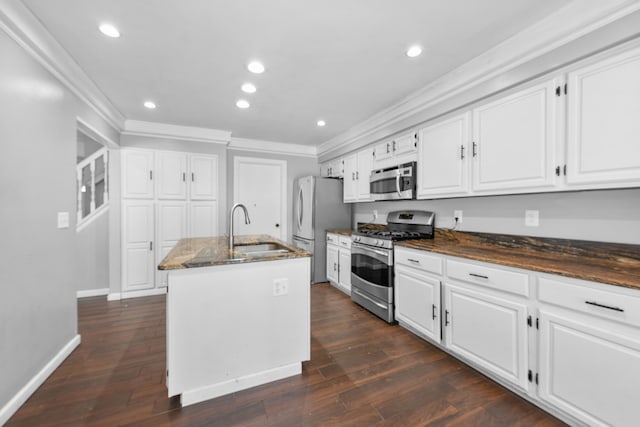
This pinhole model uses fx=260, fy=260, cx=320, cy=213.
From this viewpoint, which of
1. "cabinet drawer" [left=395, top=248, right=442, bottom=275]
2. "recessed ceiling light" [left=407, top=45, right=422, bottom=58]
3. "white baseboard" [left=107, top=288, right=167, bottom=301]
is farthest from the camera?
"white baseboard" [left=107, top=288, right=167, bottom=301]

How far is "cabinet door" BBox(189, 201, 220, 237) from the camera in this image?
4.00m

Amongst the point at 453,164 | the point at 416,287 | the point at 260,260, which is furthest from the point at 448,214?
the point at 260,260

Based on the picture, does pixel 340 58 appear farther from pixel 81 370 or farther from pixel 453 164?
pixel 81 370

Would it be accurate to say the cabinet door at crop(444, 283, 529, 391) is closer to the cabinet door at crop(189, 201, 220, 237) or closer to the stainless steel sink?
the stainless steel sink

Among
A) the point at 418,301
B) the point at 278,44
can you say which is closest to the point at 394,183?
the point at 418,301

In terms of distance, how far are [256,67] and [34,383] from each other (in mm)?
2842

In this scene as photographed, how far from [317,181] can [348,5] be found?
2827 millimetres

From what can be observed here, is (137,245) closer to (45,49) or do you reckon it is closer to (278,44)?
(45,49)

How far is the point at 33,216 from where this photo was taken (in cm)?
179

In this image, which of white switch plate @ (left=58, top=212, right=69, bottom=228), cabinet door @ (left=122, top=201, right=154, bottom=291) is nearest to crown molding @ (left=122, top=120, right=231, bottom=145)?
cabinet door @ (left=122, top=201, right=154, bottom=291)

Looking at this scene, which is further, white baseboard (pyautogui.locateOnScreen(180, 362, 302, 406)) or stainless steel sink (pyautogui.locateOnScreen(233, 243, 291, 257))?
stainless steel sink (pyautogui.locateOnScreen(233, 243, 291, 257))

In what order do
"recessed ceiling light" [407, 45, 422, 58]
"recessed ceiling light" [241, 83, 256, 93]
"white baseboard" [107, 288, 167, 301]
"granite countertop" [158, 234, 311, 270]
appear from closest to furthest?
"granite countertop" [158, 234, 311, 270] → "recessed ceiling light" [407, 45, 422, 58] → "recessed ceiling light" [241, 83, 256, 93] → "white baseboard" [107, 288, 167, 301]

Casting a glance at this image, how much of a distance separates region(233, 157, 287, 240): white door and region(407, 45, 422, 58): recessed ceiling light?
322 centimetres

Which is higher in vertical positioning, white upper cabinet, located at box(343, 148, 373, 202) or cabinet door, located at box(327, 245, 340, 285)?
white upper cabinet, located at box(343, 148, 373, 202)
